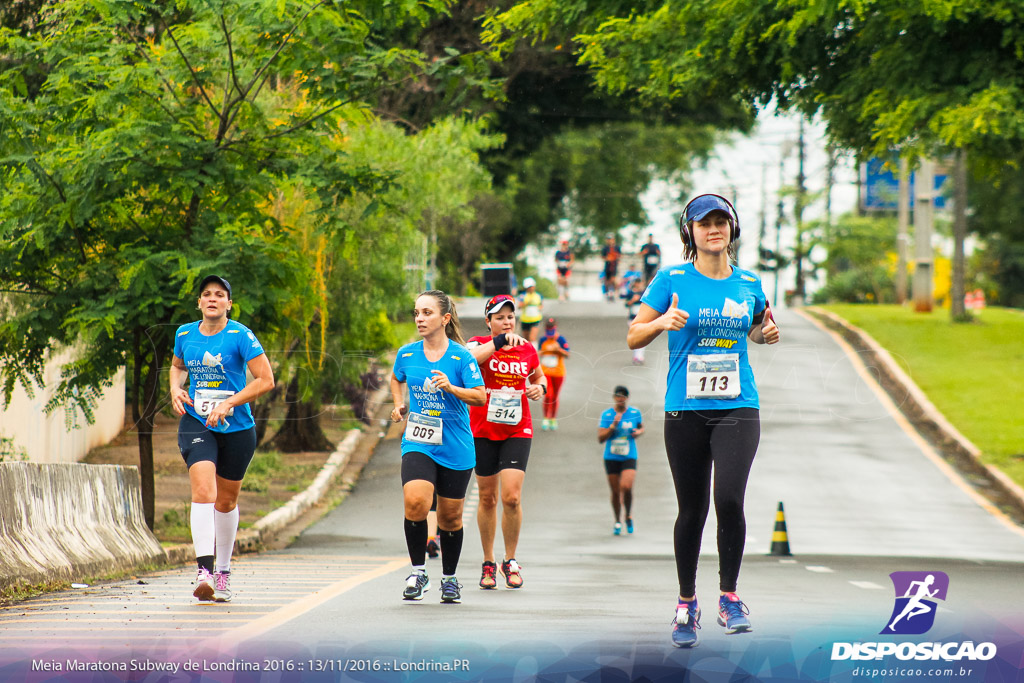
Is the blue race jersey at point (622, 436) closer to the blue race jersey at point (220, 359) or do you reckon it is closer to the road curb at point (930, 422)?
the road curb at point (930, 422)

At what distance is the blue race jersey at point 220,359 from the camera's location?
7.89 metres

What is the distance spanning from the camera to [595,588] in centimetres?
980

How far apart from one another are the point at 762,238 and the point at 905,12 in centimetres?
5392

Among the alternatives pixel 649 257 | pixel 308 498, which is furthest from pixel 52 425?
pixel 649 257

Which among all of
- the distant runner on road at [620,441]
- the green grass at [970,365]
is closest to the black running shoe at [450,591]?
the distant runner on road at [620,441]

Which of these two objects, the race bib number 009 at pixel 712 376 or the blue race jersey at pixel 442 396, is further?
the blue race jersey at pixel 442 396

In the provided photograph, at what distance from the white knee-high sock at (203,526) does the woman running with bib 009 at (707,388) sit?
2.95m

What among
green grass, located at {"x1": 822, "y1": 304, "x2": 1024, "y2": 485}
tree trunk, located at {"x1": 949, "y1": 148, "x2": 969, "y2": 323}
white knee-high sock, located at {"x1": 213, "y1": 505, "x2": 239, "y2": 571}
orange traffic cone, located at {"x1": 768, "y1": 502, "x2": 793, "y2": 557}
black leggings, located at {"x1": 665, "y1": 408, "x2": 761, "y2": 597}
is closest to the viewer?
black leggings, located at {"x1": 665, "y1": 408, "x2": 761, "y2": 597}

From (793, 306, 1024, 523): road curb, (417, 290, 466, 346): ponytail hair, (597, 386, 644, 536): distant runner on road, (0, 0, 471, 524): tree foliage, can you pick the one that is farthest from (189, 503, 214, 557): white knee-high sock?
(793, 306, 1024, 523): road curb

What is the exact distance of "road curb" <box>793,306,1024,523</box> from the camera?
66.7ft

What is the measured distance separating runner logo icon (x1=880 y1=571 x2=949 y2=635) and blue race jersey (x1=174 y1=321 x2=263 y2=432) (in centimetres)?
395

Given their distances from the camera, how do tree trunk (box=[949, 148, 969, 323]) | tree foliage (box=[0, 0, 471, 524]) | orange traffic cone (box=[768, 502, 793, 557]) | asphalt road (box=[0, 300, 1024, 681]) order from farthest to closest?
tree trunk (box=[949, 148, 969, 323]) < orange traffic cone (box=[768, 502, 793, 557]) < tree foliage (box=[0, 0, 471, 524]) < asphalt road (box=[0, 300, 1024, 681])

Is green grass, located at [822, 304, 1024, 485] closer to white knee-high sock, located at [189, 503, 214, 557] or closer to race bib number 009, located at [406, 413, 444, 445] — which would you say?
race bib number 009, located at [406, 413, 444, 445]

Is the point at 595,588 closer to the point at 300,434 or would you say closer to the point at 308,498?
the point at 308,498
